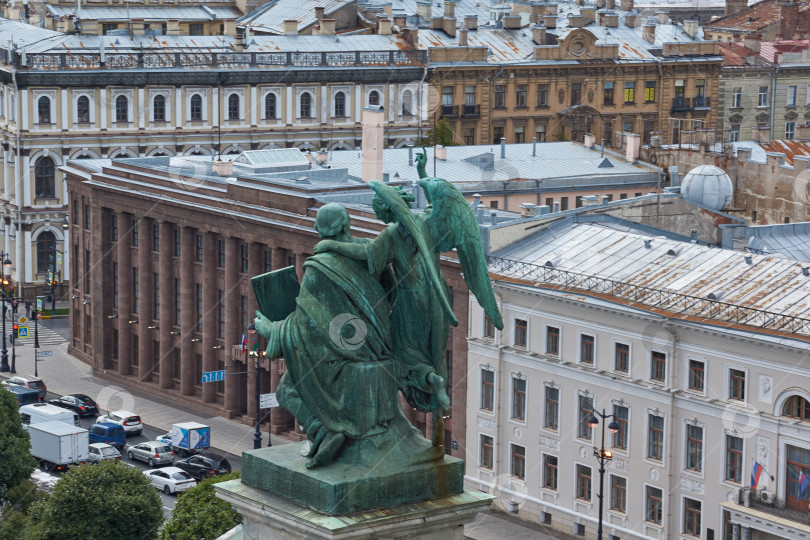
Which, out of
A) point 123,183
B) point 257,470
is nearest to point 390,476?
point 257,470

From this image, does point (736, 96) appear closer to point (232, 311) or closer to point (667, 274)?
point (232, 311)

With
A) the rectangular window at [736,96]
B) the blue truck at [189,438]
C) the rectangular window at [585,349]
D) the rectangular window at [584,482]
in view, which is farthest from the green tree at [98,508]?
the rectangular window at [736,96]

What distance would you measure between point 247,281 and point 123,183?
494 inches

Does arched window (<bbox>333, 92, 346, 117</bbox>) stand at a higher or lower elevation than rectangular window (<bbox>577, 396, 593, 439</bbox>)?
higher

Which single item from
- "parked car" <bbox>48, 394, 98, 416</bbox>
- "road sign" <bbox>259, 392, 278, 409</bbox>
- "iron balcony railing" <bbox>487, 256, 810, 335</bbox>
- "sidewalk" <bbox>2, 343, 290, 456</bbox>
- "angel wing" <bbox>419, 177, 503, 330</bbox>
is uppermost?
"angel wing" <bbox>419, 177, 503, 330</bbox>

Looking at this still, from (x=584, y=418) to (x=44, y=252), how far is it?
65.7 m

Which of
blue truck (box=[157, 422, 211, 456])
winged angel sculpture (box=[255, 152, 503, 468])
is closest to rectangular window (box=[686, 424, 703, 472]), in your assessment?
blue truck (box=[157, 422, 211, 456])

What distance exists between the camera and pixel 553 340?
74.1 meters

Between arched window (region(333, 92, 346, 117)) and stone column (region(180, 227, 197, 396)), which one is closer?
stone column (region(180, 227, 197, 396))

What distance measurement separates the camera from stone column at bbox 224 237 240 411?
94.4m

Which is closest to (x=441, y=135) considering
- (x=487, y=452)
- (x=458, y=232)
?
(x=487, y=452)

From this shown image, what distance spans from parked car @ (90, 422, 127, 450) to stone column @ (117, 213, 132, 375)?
15.7 meters

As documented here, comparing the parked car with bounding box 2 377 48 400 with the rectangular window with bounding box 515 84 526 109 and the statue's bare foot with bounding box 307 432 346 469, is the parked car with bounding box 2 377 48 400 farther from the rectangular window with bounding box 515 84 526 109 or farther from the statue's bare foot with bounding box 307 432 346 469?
the statue's bare foot with bounding box 307 432 346 469

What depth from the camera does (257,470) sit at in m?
24.5
